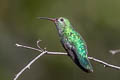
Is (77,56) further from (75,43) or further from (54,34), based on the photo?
(54,34)

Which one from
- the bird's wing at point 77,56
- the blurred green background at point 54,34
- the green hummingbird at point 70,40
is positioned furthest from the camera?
the blurred green background at point 54,34

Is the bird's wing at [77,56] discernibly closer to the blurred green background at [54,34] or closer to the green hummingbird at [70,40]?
the green hummingbird at [70,40]

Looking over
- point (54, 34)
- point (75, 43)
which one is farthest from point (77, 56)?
point (54, 34)

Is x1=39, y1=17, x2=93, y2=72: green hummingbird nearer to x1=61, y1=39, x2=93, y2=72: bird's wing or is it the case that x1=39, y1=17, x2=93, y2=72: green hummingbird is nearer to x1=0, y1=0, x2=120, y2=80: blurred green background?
x1=61, y1=39, x2=93, y2=72: bird's wing

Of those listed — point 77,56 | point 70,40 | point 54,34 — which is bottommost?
point 54,34

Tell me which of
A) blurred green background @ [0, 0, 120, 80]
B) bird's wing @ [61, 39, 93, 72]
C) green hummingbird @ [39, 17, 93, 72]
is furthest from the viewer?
blurred green background @ [0, 0, 120, 80]

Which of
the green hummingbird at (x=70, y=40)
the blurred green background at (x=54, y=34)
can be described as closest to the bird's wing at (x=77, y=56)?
the green hummingbird at (x=70, y=40)

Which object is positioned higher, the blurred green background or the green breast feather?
the green breast feather

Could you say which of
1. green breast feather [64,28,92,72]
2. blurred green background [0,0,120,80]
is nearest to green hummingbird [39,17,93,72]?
green breast feather [64,28,92,72]

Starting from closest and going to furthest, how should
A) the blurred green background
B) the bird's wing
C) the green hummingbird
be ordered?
the bird's wing → the green hummingbird → the blurred green background
